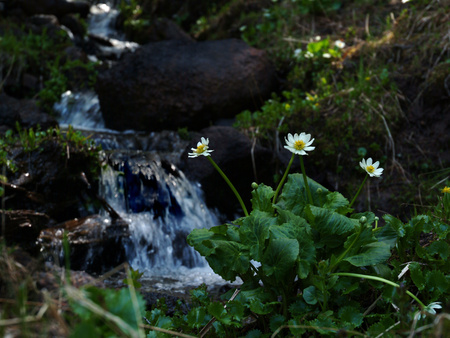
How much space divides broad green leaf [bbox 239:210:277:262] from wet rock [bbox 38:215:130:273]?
8.01ft

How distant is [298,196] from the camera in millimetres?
2096

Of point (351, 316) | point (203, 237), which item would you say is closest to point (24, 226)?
point (203, 237)

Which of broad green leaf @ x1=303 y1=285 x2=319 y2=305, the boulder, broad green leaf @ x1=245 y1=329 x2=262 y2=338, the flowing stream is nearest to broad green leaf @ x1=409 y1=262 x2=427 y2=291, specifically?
broad green leaf @ x1=303 y1=285 x2=319 y2=305

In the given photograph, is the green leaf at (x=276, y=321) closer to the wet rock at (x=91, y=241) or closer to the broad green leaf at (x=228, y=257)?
the broad green leaf at (x=228, y=257)

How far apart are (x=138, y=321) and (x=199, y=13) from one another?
10.3m

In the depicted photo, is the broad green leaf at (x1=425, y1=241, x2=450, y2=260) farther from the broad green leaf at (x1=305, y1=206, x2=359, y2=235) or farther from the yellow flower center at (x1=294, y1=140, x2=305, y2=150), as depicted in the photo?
the yellow flower center at (x1=294, y1=140, x2=305, y2=150)

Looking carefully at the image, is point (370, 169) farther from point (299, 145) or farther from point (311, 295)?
point (311, 295)

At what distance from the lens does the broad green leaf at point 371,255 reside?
1729 millimetres

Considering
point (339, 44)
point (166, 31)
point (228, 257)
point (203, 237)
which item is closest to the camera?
point (228, 257)

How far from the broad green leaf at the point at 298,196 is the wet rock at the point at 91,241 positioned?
246cm

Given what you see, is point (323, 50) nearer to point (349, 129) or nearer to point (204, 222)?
point (349, 129)

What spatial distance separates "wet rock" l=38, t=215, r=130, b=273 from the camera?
3.92 m

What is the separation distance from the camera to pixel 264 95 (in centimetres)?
640

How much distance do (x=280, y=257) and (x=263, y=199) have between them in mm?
401
